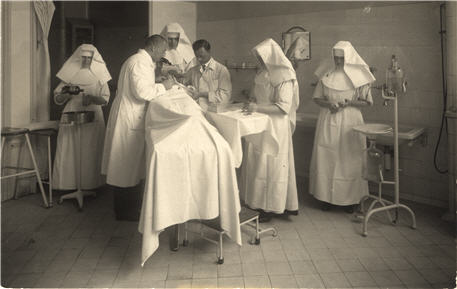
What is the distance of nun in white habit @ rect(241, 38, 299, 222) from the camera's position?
386 centimetres

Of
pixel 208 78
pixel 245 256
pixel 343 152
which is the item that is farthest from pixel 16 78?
pixel 343 152

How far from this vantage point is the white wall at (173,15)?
5148 mm

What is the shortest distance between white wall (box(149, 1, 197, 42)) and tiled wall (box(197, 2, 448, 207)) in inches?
46.6

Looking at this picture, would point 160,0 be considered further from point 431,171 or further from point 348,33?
point 431,171

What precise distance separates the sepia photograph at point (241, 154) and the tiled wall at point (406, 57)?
1cm

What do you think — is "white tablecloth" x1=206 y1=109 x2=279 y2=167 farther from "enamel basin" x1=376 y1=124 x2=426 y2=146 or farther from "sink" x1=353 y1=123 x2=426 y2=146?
"enamel basin" x1=376 y1=124 x2=426 y2=146

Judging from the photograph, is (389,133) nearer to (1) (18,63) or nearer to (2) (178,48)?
(2) (178,48)

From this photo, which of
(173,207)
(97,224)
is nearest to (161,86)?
(173,207)

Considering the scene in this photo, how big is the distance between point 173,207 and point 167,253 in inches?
26.9

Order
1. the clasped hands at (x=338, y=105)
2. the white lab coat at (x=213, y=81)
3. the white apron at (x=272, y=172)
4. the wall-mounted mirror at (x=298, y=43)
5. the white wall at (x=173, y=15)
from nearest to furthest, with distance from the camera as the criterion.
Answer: the white apron at (x=272, y=172)
the clasped hands at (x=338, y=105)
the white lab coat at (x=213, y=81)
the white wall at (x=173, y=15)
the wall-mounted mirror at (x=298, y=43)

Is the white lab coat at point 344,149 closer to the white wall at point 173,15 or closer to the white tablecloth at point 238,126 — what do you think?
the white tablecloth at point 238,126

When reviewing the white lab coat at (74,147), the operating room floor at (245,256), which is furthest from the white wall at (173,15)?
the operating room floor at (245,256)

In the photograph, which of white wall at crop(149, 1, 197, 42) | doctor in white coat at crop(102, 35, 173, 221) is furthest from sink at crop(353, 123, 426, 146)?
white wall at crop(149, 1, 197, 42)

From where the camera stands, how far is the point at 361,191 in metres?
4.29
